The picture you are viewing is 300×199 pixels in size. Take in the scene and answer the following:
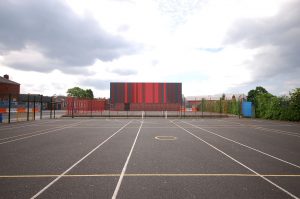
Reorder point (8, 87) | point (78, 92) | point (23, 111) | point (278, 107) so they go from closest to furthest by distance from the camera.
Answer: point (23, 111)
point (278, 107)
point (8, 87)
point (78, 92)

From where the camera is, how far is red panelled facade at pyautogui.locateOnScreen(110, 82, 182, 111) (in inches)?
2630

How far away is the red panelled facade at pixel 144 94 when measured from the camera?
219ft

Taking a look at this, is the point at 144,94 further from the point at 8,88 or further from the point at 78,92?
the point at 78,92

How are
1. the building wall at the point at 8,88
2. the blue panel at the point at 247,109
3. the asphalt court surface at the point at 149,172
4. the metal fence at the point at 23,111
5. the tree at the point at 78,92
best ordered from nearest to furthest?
the asphalt court surface at the point at 149,172 → the metal fence at the point at 23,111 → the blue panel at the point at 247,109 → the building wall at the point at 8,88 → the tree at the point at 78,92

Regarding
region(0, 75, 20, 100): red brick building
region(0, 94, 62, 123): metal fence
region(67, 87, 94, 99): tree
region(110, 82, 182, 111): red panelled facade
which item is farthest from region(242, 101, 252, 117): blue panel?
region(67, 87, 94, 99): tree

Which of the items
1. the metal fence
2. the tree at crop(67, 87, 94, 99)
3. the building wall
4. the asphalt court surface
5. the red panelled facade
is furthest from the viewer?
the tree at crop(67, 87, 94, 99)

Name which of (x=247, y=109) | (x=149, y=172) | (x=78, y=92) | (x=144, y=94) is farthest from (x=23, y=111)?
(x=78, y=92)

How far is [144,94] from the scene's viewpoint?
67125mm

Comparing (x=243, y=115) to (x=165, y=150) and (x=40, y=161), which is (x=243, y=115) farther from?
(x=40, y=161)

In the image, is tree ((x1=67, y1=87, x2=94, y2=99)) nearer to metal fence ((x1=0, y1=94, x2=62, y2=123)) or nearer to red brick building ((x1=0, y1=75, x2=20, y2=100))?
red brick building ((x1=0, y1=75, x2=20, y2=100))

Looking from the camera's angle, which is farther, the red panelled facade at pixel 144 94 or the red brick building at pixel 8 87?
the red panelled facade at pixel 144 94

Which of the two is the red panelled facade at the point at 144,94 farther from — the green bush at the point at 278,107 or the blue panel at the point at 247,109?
the green bush at the point at 278,107

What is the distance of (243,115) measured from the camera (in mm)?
40219

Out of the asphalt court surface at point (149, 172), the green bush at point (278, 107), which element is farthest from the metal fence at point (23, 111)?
the green bush at point (278, 107)
